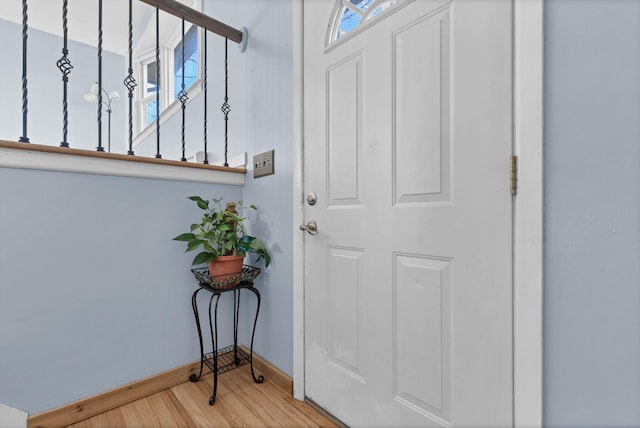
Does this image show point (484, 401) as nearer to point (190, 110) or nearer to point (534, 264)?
point (534, 264)

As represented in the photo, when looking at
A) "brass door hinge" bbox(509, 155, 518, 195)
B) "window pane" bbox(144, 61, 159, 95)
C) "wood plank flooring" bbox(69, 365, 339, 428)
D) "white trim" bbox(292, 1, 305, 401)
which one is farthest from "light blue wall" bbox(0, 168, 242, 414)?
"window pane" bbox(144, 61, 159, 95)

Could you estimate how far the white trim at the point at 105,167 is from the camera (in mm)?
1062

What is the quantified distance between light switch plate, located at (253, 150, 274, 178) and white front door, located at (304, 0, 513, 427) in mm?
276

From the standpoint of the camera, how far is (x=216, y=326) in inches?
54.2

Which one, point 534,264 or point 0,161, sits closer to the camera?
point 534,264

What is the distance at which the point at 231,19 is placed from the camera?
6.17 feet

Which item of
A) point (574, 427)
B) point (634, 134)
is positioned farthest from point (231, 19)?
point (574, 427)

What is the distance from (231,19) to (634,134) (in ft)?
6.76

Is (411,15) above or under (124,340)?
above

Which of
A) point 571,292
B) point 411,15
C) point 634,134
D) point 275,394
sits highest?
point 411,15

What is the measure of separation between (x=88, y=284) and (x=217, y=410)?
74 centimetres

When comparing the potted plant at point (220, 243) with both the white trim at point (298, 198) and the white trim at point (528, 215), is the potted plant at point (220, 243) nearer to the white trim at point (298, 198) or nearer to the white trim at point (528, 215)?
the white trim at point (298, 198)

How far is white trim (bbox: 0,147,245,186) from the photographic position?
1062 mm

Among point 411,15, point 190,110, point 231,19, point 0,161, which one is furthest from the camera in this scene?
point 190,110
